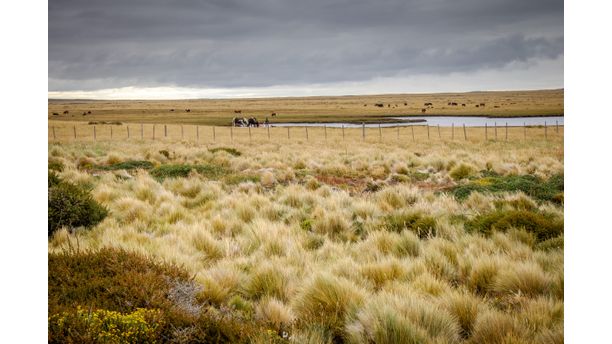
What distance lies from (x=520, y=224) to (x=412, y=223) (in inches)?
71.9

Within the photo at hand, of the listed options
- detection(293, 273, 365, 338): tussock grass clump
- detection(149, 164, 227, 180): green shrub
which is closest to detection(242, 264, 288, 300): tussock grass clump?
detection(293, 273, 365, 338): tussock grass clump

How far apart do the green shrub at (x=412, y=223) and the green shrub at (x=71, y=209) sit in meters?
5.40

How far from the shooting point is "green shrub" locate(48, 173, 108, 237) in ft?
25.3

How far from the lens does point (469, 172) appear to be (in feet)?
56.9

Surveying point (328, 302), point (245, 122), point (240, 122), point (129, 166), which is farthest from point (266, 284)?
point (240, 122)

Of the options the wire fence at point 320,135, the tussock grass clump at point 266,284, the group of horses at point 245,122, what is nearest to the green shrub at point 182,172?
the tussock grass clump at point 266,284

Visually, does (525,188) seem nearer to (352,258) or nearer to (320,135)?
(352,258)

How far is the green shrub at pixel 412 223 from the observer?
8000mm

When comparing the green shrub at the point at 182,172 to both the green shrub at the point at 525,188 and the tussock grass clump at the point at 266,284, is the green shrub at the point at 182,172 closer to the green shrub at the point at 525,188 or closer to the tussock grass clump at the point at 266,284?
the green shrub at the point at 525,188

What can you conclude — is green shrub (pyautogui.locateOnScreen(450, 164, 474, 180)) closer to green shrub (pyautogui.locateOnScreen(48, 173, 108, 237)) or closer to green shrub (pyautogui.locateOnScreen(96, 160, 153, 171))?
green shrub (pyautogui.locateOnScreen(96, 160, 153, 171))

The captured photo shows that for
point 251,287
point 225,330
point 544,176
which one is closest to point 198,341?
point 225,330

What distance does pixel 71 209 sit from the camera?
7.87 meters
